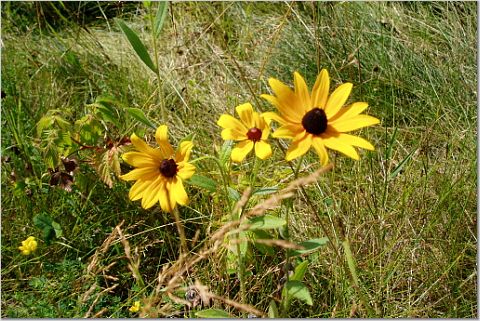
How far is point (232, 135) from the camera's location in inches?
50.3

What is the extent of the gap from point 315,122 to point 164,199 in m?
0.36

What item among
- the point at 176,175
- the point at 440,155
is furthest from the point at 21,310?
the point at 440,155

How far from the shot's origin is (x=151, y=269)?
72.0 inches

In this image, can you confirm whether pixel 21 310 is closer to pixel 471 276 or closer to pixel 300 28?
pixel 471 276

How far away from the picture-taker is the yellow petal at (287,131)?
1165 mm

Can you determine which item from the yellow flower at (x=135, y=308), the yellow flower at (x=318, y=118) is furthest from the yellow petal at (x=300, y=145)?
the yellow flower at (x=135, y=308)

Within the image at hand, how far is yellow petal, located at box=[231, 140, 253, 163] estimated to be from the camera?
123cm

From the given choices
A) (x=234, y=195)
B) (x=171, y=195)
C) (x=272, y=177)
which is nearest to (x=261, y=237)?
(x=234, y=195)

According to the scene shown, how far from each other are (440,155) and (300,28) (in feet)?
3.12

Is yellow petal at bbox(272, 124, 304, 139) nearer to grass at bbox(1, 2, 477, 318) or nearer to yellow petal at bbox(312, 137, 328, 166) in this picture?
yellow petal at bbox(312, 137, 328, 166)

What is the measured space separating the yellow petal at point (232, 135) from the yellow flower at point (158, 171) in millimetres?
89

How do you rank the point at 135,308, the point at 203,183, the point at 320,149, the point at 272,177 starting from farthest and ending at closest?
the point at 272,177, the point at 135,308, the point at 203,183, the point at 320,149

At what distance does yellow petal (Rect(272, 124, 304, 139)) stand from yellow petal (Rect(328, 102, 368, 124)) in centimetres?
8

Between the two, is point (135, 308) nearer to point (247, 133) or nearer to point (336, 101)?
point (247, 133)
